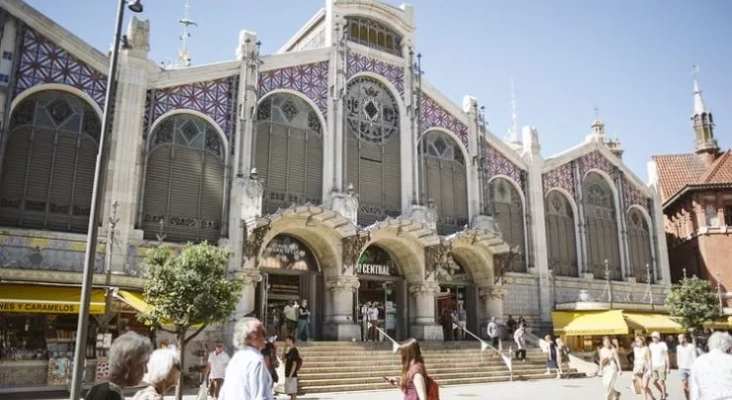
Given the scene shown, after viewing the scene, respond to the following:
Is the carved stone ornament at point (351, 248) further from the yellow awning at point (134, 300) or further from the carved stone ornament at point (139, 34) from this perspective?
the carved stone ornament at point (139, 34)

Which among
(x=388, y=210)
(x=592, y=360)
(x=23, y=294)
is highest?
(x=388, y=210)

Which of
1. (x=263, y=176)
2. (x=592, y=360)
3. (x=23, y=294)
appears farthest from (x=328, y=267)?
(x=592, y=360)

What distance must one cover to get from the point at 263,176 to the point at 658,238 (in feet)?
75.0

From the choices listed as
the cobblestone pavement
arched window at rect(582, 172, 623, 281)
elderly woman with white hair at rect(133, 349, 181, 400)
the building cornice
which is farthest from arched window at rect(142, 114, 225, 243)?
arched window at rect(582, 172, 623, 281)

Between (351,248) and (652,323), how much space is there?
14833 millimetres

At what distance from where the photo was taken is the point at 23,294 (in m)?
16.3

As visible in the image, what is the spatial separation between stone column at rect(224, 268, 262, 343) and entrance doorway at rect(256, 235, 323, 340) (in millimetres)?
1054

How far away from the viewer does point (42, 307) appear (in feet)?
52.1

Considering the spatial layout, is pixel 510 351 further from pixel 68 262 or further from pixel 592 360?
pixel 68 262

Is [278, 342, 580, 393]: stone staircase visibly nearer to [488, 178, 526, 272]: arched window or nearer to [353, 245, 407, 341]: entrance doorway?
[353, 245, 407, 341]: entrance doorway

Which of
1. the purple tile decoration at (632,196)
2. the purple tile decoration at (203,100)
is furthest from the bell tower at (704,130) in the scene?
the purple tile decoration at (203,100)

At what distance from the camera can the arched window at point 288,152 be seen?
23047 millimetres

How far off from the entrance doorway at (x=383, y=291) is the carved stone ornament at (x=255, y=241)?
5.25 meters

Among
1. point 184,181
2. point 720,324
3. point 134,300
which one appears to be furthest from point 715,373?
point 720,324
